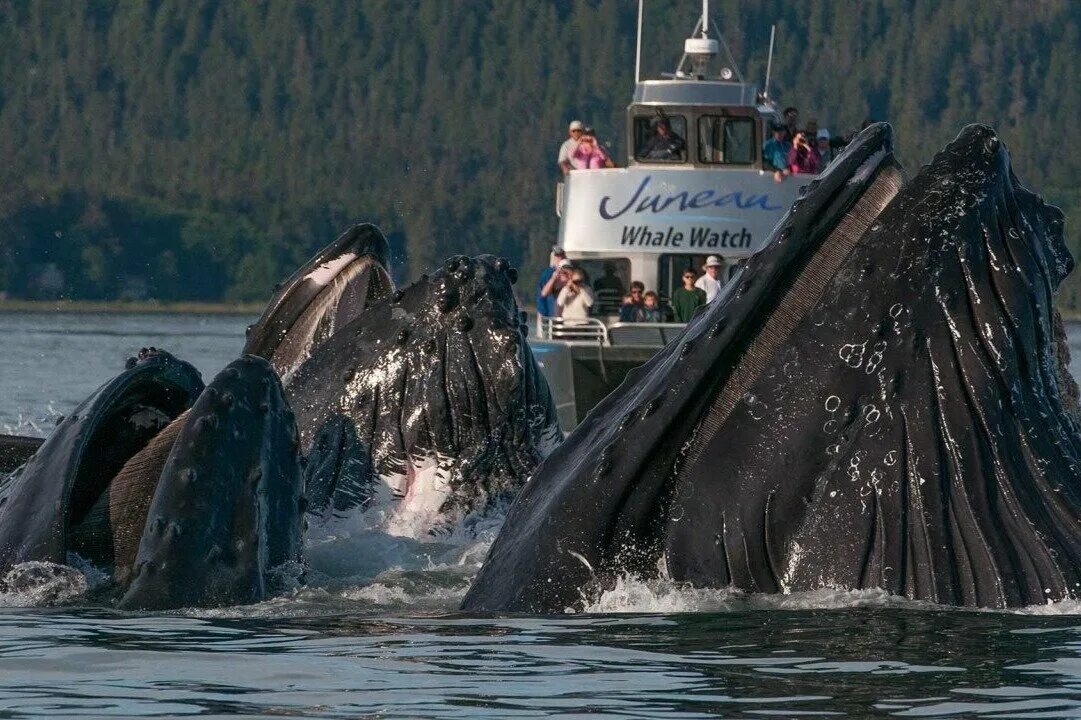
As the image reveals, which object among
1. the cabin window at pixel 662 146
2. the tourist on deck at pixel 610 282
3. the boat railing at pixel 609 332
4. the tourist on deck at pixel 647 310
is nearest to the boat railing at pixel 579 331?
the boat railing at pixel 609 332

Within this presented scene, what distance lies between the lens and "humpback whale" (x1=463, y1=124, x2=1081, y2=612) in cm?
684

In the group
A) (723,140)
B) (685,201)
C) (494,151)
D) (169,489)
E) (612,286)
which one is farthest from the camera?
(494,151)

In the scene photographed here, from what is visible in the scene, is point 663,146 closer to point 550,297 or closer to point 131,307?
point 550,297

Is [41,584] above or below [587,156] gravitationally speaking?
below

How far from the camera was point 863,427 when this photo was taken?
6.93 m

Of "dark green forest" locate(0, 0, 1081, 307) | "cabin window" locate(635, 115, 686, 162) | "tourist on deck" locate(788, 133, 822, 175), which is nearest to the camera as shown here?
"tourist on deck" locate(788, 133, 822, 175)

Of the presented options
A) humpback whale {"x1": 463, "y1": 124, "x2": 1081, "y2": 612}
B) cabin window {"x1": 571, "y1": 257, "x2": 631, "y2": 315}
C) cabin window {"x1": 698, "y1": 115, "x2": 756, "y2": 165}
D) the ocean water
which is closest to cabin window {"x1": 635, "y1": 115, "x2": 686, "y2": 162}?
cabin window {"x1": 698, "y1": 115, "x2": 756, "y2": 165}

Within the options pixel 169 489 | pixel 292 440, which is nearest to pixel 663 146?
pixel 292 440

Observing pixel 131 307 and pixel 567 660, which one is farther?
pixel 131 307

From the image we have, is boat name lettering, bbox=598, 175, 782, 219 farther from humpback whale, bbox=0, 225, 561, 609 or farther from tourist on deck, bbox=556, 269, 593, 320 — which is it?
humpback whale, bbox=0, 225, 561, 609

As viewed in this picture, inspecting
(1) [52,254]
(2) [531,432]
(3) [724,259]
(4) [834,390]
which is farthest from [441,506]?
(1) [52,254]

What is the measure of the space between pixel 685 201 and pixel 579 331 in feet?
11.3

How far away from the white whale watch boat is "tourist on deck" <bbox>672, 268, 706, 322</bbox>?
1.45ft

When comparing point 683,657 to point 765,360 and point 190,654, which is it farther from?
point 190,654
